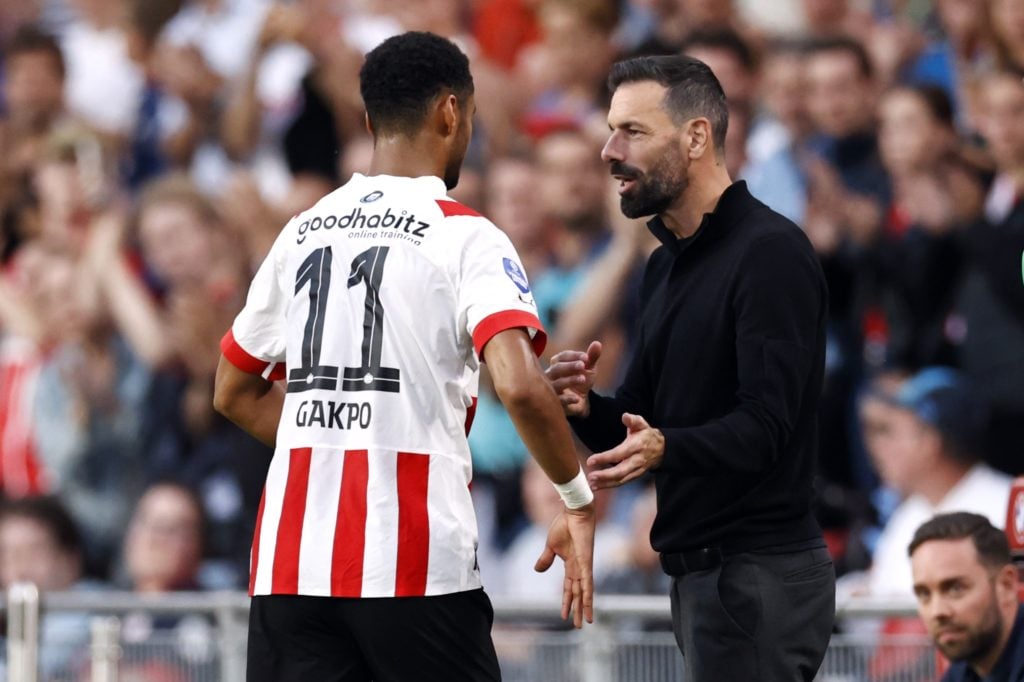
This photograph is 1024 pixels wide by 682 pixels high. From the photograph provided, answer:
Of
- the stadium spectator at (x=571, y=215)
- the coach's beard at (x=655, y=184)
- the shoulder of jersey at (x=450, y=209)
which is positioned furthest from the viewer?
the stadium spectator at (x=571, y=215)

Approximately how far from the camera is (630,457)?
4.50 metres

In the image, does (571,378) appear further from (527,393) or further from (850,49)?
(850,49)

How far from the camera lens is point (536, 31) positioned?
10508mm

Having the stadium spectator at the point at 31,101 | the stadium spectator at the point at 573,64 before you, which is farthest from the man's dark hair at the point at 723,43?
the stadium spectator at the point at 31,101

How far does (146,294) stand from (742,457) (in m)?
7.53

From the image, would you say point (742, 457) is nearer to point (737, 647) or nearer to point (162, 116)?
point (737, 647)

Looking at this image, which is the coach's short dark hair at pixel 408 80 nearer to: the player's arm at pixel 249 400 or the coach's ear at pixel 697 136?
the coach's ear at pixel 697 136

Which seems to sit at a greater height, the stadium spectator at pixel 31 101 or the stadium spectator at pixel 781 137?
the stadium spectator at pixel 31 101

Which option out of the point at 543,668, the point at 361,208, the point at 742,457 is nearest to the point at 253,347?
the point at 361,208

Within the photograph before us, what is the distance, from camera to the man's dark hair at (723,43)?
9086mm

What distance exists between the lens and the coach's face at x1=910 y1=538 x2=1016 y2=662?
19.3 feet

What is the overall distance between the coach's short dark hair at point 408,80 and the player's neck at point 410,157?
0.09 feet

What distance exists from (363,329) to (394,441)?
313 mm

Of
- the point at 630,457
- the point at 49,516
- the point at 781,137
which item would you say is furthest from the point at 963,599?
the point at 49,516
